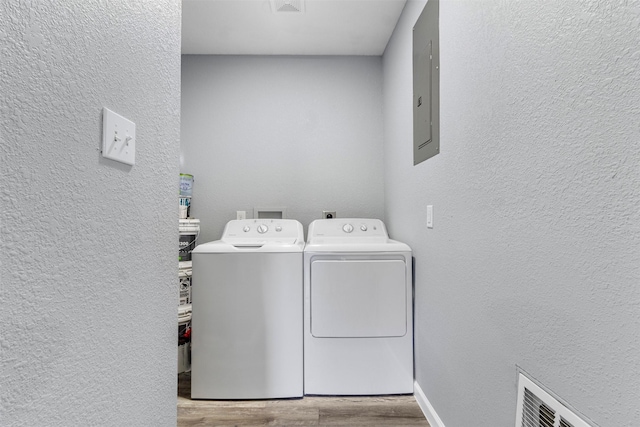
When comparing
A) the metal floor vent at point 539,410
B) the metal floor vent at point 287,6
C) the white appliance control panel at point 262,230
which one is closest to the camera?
the metal floor vent at point 539,410

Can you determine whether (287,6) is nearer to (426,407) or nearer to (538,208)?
(538,208)

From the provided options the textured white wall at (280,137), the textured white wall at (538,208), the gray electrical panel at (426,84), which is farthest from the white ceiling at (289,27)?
the textured white wall at (538,208)

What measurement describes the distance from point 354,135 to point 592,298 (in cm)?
222

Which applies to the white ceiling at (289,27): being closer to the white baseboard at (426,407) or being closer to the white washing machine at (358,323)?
the white washing machine at (358,323)

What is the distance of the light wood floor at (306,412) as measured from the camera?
162cm

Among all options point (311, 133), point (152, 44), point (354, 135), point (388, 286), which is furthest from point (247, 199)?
point (152, 44)

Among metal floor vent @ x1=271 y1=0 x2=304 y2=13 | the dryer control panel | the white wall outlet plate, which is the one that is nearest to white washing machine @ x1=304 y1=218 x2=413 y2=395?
the dryer control panel

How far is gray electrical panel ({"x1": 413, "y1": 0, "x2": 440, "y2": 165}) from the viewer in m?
1.51

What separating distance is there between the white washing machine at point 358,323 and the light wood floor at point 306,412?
6 cm

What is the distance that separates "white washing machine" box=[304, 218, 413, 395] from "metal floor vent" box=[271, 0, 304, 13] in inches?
62.3

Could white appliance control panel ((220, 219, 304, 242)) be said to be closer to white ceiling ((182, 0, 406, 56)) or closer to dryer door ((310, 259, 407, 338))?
dryer door ((310, 259, 407, 338))

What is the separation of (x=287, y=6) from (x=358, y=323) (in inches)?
80.5

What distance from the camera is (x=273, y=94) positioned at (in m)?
2.68

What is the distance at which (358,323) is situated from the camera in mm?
1810
